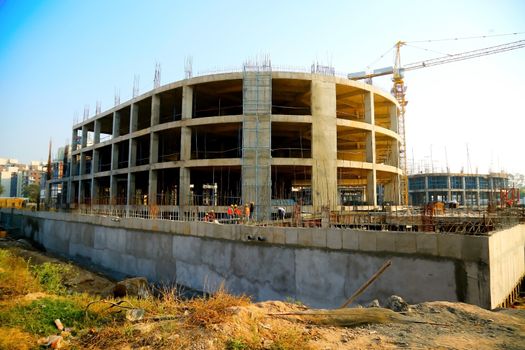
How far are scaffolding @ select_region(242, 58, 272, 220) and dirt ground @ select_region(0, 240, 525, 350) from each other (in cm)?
1567

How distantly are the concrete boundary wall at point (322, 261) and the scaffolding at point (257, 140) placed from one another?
8042 mm

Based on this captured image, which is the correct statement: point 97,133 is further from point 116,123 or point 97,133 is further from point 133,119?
point 133,119

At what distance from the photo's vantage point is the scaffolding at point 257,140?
72.3 feet

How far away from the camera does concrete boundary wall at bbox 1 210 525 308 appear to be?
26.5 feet

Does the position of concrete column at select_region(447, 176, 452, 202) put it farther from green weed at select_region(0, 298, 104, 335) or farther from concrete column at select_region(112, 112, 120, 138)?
green weed at select_region(0, 298, 104, 335)

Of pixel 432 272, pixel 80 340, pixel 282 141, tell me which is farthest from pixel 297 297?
pixel 282 141

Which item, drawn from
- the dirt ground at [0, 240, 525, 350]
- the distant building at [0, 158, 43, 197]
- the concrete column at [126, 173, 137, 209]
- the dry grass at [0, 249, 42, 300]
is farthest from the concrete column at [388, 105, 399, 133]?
the distant building at [0, 158, 43, 197]

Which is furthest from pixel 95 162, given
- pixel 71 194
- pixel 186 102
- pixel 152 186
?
pixel 186 102

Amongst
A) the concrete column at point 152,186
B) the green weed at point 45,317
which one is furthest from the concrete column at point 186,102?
the green weed at point 45,317

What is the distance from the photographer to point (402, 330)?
5.34m

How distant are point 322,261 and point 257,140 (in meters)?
13.4

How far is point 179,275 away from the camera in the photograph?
14211 mm

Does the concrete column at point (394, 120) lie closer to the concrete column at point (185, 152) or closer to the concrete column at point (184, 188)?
the concrete column at point (185, 152)

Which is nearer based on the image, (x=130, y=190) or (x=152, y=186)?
(x=152, y=186)
